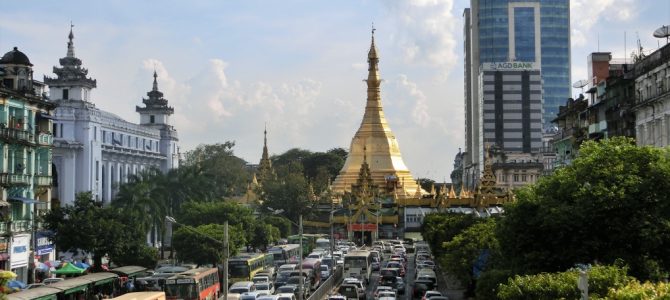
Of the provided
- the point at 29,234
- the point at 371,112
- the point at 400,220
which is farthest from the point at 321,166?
the point at 29,234

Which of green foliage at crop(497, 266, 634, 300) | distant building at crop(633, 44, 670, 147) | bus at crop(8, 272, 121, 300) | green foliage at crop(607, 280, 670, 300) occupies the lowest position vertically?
bus at crop(8, 272, 121, 300)

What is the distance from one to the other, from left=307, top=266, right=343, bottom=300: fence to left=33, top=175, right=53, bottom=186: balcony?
743 inches

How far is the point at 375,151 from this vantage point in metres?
154

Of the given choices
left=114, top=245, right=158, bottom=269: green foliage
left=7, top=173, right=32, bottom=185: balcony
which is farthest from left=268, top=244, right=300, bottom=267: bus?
left=7, top=173, right=32, bottom=185: balcony

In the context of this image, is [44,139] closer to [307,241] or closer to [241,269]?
[241,269]

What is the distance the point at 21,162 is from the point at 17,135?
6.97 ft

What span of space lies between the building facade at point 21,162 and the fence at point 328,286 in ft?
57.2

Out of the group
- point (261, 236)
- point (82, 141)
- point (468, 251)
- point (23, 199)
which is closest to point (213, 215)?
point (261, 236)

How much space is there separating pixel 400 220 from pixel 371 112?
3060cm

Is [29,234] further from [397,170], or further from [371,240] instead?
[397,170]

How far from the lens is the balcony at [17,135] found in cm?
5791

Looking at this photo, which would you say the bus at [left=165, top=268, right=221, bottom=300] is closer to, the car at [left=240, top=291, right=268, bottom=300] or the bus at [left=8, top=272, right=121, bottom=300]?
the car at [left=240, top=291, right=268, bottom=300]

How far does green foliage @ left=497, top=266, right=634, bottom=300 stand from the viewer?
27891 millimetres

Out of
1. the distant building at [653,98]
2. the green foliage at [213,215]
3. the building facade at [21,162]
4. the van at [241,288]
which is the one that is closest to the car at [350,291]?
the van at [241,288]
